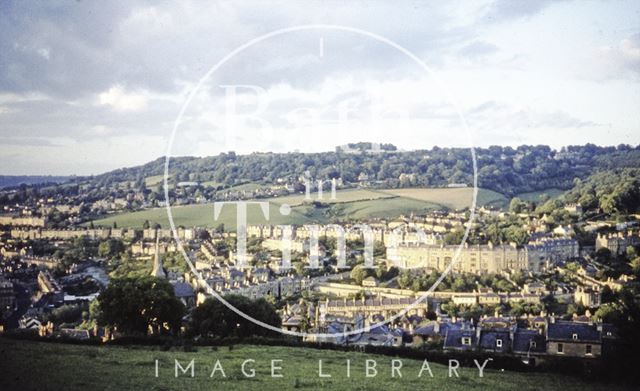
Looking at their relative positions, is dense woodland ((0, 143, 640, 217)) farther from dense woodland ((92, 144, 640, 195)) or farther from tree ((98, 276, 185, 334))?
tree ((98, 276, 185, 334))

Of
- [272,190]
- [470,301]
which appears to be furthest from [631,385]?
[272,190]

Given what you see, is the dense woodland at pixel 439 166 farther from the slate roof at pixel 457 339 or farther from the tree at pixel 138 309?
the slate roof at pixel 457 339

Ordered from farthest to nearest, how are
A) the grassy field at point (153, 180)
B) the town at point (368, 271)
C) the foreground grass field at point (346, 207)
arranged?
the foreground grass field at point (346, 207) → the grassy field at point (153, 180) → the town at point (368, 271)

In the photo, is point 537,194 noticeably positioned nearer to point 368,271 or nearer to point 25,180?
point 368,271

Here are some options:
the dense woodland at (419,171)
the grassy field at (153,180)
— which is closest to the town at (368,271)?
the dense woodland at (419,171)

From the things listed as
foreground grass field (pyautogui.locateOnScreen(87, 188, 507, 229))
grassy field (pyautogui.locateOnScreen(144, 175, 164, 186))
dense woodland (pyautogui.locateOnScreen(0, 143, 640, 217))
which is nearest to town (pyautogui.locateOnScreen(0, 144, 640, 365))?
foreground grass field (pyautogui.locateOnScreen(87, 188, 507, 229))

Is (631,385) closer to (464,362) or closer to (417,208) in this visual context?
(464,362)

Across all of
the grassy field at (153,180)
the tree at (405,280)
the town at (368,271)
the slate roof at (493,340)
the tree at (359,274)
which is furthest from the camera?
the grassy field at (153,180)
